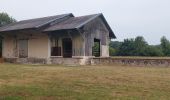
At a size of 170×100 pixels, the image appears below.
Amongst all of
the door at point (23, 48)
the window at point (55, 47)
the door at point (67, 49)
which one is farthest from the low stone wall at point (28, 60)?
the door at point (67, 49)

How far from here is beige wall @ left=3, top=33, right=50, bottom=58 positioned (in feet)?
92.3

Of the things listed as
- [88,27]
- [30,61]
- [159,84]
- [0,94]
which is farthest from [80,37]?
[0,94]

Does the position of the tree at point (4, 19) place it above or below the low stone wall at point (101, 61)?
above

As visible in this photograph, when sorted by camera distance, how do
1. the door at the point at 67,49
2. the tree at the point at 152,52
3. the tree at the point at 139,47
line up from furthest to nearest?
the tree at the point at 139,47 → the tree at the point at 152,52 → the door at the point at 67,49

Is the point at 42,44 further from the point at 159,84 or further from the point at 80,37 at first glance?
the point at 159,84

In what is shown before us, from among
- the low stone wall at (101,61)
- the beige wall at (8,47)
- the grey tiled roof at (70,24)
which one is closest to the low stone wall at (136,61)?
the low stone wall at (101,61)

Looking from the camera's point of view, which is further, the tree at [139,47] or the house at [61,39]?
the tree at [139,47]

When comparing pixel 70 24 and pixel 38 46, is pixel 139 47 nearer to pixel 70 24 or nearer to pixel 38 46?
pixel 38 46

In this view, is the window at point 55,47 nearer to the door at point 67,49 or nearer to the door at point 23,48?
the door at point 67,49

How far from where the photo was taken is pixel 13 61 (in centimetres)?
2977

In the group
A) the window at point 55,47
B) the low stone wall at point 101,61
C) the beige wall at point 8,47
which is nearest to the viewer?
the low stone wall at point 101,61

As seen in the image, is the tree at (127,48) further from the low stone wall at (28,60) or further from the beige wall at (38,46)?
the low stone wall at (28,60)

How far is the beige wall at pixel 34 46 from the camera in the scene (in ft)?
92.3

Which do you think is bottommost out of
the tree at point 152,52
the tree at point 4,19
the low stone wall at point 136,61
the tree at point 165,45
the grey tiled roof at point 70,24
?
the low stone wall at point 136,61
